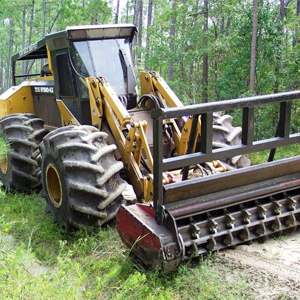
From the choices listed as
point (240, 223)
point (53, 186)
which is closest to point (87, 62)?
point (53, 186)

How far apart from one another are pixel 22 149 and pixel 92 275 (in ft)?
10.7

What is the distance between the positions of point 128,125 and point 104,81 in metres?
0.77

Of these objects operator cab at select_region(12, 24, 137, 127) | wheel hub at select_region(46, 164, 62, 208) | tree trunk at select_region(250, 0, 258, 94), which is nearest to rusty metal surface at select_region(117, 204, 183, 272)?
wheel hub at select_region(46, 164, 62, 208)

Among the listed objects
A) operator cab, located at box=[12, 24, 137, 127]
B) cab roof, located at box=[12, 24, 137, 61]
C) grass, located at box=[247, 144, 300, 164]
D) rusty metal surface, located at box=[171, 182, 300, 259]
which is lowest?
grass, located at box=[247, 144, 300, 164]

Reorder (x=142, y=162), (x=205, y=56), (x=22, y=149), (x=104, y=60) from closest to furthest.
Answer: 1. (x=142, y=162)
2. (x=104, y=60)
3. (x=22, y=149)
4. (x=205, y=56)

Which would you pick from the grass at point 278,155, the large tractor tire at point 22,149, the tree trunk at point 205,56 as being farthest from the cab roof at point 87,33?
the tree trunk at point 205,56

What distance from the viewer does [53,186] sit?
212 inches

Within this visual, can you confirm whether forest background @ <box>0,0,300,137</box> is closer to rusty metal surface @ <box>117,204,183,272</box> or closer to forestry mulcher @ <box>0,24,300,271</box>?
forestry mulcher @ <box>0,24,300,271</box>

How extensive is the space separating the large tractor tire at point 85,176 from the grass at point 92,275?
25cm

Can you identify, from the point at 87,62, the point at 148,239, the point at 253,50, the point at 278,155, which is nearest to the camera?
the point at 148,239

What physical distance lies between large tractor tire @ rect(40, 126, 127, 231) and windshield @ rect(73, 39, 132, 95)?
1201mm

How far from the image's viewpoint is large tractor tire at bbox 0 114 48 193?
21.8ft

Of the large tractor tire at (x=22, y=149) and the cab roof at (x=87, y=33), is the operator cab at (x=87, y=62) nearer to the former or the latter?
the cab roof at (x=87, y=33)

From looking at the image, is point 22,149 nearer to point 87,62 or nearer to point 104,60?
point 87,62
